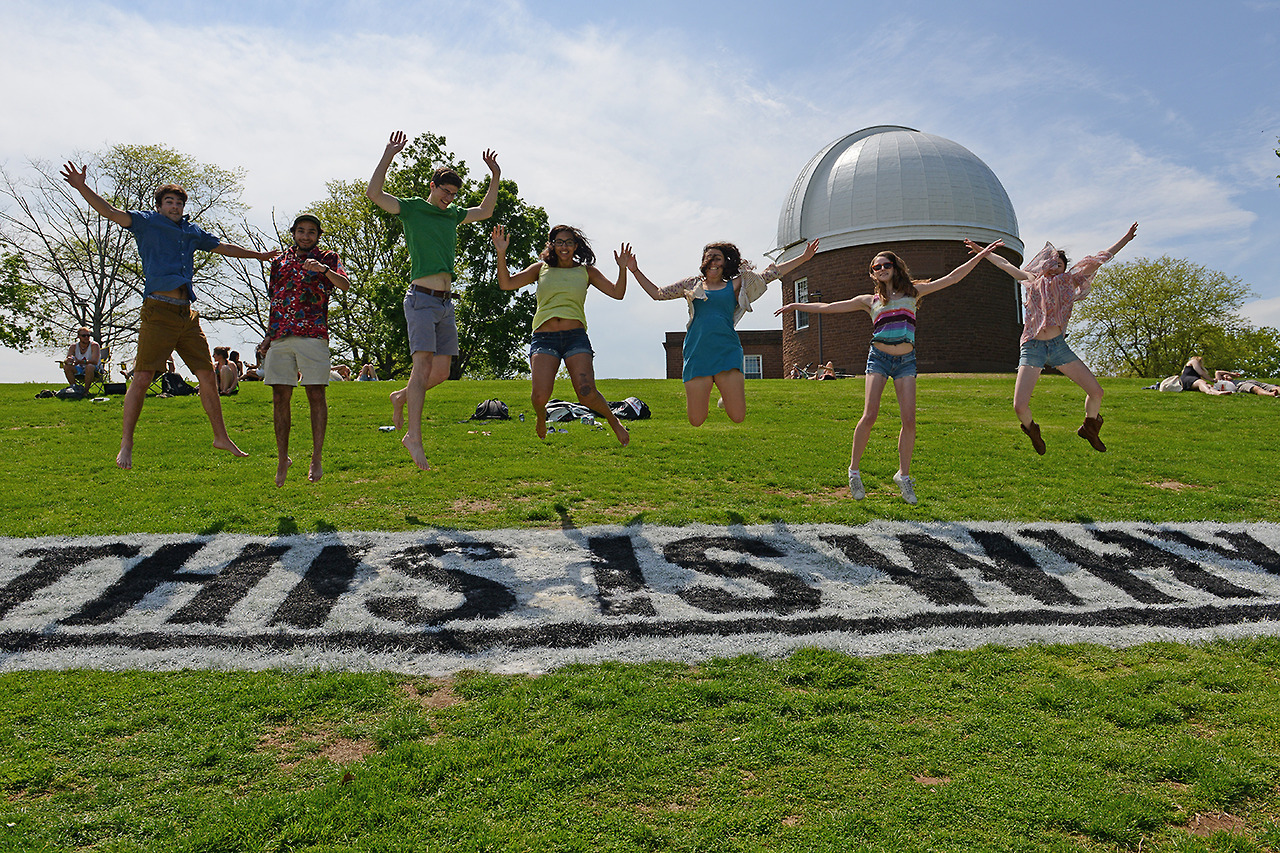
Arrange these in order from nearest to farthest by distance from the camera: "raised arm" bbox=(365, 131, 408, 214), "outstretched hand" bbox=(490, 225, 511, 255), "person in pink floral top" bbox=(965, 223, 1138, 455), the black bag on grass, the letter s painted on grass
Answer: the letter s painted on grass < "raised arm" bbox=(365, 131, 408, 214) < "outstretched hand" bbox=(490, 225, 511, 255) < "person in pink floral top" bbox=(965, 223, 1138, 455) < the black bag on grass

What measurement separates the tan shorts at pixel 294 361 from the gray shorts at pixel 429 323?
1049 millimetres

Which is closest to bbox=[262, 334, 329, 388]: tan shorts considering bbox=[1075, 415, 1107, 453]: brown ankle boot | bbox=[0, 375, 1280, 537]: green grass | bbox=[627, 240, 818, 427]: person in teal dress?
bbox=[0, 375, 1280, 537]: green grass

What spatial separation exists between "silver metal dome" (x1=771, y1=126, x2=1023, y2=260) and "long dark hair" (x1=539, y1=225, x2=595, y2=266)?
3530 centimetres

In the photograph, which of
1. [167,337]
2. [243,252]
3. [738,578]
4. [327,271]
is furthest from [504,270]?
[738,578]

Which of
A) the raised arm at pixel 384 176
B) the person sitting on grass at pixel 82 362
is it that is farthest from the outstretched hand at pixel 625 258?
the person sitting on grass at pixel 82 362

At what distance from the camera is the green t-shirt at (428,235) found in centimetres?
766

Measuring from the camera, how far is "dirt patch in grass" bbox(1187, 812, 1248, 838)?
11.3 feet

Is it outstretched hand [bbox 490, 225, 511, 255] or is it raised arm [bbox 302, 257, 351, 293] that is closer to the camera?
raised arm [bbox 302, 257, 351, 293]

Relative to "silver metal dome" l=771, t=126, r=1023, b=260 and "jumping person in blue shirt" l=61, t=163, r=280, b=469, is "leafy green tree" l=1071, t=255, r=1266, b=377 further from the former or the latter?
"jumping person in blue shirt" l=61, t=163, r=280, b=469

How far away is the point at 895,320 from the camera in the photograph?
8.41m

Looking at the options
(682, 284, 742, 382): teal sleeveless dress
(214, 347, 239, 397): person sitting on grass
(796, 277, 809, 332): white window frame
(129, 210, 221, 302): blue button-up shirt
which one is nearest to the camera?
(129, 210, 221, 302): blue button-up shirt

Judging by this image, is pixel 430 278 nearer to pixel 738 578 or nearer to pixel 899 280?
pixel 738 578

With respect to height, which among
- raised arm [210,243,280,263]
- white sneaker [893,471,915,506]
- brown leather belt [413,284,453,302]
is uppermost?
raised arm [210,243,280,263]

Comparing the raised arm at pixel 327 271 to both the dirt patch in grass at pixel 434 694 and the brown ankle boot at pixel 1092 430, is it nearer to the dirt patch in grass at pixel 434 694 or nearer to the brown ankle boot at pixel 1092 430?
the dirt patch in grass at pixel 434 694
